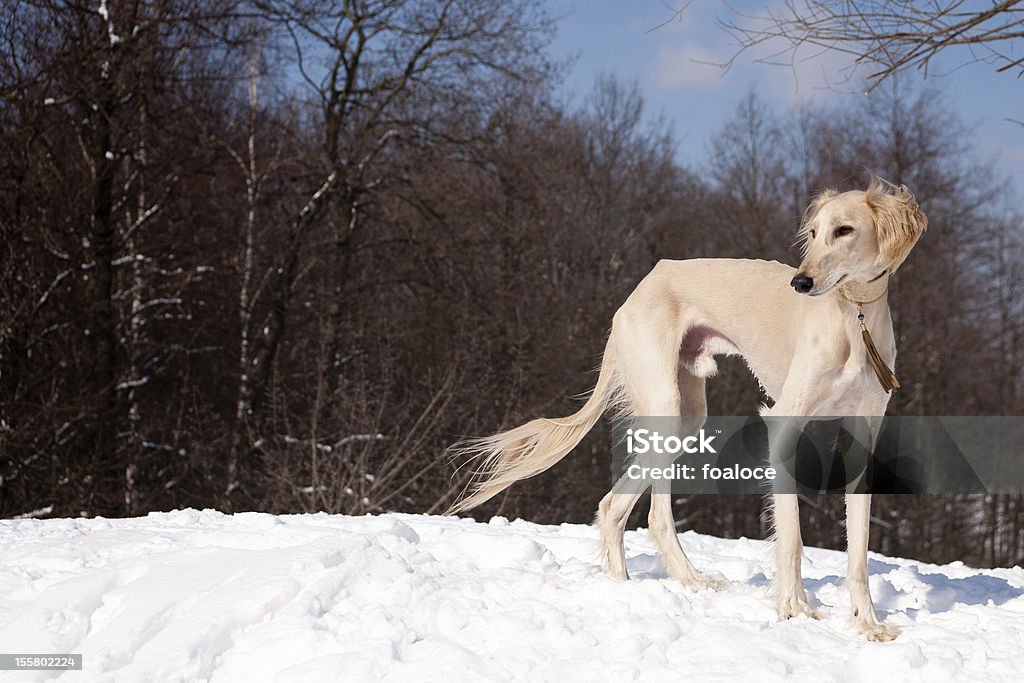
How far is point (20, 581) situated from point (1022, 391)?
73.4 feet

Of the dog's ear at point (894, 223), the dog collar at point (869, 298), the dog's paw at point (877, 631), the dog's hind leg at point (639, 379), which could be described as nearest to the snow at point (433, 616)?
the dog's paw at point (877, 631)

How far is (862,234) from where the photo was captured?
3521 millimetres

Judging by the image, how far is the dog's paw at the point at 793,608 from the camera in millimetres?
3609

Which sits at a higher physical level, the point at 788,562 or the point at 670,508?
the point at 670,508

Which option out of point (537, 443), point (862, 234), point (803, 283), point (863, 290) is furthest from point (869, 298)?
point (537, 443)

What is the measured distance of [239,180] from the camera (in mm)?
14961

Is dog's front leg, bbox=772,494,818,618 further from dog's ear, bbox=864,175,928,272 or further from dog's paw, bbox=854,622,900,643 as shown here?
dog's ear, bbox=864,175,928,272

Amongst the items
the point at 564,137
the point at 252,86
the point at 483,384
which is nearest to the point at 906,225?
the point at 483,384

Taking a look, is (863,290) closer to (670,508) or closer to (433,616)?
(670,508)

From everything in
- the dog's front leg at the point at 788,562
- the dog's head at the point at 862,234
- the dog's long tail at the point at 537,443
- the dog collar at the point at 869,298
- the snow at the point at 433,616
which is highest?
the dog's head at the point at 862,234

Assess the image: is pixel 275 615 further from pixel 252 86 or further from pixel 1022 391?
pixel 1022 391

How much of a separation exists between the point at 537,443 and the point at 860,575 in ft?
5.25

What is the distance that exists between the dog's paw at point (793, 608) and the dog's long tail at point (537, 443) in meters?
1.25

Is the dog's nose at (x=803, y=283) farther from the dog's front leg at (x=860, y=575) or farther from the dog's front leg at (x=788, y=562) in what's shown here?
the dog's front leg at (x=860, y=575)
